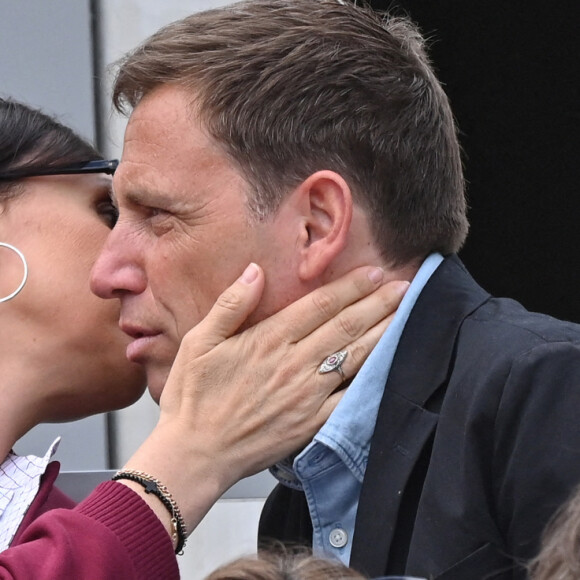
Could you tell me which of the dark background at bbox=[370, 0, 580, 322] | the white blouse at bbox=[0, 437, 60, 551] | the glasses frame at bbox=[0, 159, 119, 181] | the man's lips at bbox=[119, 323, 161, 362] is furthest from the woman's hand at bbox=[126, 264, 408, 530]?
the dark background at bbox=[370, 0, 580, 322]

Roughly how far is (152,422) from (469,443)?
6.91 ft

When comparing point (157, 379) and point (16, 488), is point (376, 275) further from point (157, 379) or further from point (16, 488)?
point (16, 488)

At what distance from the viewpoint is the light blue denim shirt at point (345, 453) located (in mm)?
1884

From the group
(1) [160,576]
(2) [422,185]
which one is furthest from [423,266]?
(1) [160,576]

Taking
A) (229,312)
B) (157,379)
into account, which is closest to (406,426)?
(229,312)

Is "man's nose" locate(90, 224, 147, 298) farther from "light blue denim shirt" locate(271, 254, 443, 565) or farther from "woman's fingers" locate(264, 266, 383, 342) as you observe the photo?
"light blue denim shirt" locate(271, 254, 443, 565)

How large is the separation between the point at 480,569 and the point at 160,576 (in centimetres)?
49

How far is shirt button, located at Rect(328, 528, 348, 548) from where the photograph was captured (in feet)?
6.27

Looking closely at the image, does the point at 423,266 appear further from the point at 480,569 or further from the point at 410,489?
the point at 480,569

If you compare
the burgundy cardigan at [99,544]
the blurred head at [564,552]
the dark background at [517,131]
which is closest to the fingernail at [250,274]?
the burgundy cardigan at [99,544]

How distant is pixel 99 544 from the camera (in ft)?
5.79

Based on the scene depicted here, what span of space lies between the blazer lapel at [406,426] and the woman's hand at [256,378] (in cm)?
7

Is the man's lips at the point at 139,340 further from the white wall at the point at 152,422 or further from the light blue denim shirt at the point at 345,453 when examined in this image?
the white wall at the point at 152,422

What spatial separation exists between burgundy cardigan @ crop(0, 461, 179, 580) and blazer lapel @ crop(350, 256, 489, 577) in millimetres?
311
